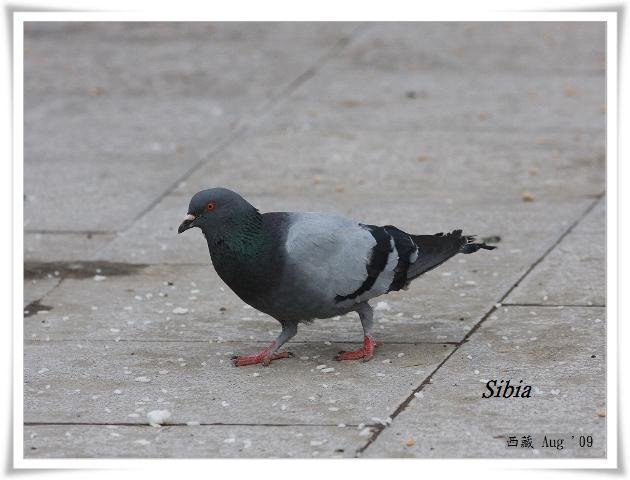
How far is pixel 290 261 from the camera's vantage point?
573 cm

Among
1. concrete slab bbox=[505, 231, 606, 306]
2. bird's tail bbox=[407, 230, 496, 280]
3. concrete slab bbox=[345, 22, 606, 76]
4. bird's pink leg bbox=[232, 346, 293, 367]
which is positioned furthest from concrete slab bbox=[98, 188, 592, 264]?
concrete slab bbox=[345, 22, 606, 76]

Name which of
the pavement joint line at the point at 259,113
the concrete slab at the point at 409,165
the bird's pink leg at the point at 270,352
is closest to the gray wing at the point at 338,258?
the bird's pink leg at the point at 270,352

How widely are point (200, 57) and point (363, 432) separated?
8.95 metres

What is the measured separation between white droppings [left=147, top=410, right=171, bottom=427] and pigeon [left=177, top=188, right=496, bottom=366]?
76 cm

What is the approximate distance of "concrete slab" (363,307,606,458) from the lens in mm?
4922

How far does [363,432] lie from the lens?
508 cm

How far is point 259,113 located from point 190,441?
6760 mm

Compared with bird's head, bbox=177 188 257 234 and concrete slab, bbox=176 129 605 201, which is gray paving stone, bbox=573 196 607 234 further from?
bird's head, bbox=177 188 257 234

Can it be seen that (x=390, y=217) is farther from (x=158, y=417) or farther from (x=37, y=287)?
(x=158, y=417)

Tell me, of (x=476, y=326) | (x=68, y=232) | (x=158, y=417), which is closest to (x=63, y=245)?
(x=68, y=232)
